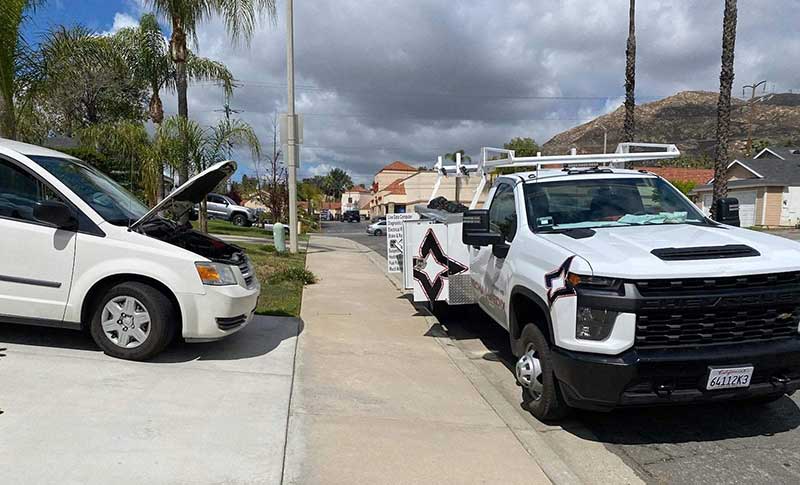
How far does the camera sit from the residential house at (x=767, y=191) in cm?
3562

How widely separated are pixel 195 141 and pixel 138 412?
1059cm

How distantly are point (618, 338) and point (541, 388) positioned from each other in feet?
3.15

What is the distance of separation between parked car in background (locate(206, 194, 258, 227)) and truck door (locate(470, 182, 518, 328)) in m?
26.3

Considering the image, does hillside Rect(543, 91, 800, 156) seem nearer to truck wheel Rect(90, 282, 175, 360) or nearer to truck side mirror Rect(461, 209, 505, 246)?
truck side mirror Rect(461, 209, 505, 246)

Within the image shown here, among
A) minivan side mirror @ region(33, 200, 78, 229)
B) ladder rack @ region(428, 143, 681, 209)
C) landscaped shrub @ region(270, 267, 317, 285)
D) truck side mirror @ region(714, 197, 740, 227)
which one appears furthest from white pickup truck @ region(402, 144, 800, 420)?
landscaped shrub @ region(270, 267, 317, 285)

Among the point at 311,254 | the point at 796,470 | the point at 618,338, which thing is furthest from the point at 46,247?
the point at 311,254

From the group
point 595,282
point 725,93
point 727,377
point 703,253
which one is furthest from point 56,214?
point 725,93

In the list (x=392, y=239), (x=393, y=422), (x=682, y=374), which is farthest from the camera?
(x=392, y=239)

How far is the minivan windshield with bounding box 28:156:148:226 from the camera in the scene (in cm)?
534

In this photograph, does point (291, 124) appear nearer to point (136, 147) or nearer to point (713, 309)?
point (136, 147)

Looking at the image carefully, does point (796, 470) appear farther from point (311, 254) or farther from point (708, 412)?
point (311, 254)

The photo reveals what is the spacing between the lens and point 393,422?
4414 mm

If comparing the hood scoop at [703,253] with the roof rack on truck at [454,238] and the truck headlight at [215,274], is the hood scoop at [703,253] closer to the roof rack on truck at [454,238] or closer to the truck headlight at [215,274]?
the roof rack on truck at [454,238]

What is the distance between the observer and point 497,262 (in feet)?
18.3
